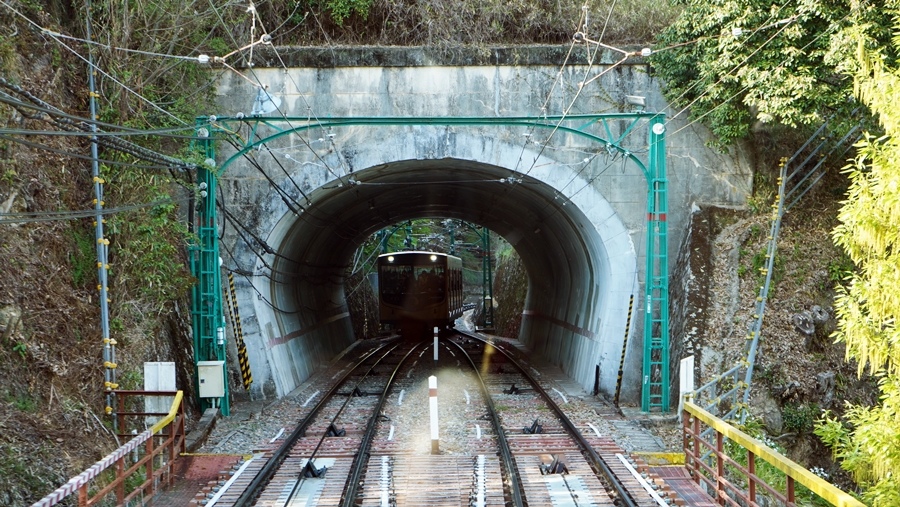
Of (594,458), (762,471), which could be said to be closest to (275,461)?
(594,458)

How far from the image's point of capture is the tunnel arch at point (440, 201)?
13.5 m

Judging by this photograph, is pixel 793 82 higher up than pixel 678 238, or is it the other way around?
pixel 793 82

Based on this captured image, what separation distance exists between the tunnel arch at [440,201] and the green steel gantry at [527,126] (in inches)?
24.9

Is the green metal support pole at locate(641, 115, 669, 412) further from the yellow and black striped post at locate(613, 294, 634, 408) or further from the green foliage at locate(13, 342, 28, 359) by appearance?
the green foliage at locate(13, 342, 28, 359)

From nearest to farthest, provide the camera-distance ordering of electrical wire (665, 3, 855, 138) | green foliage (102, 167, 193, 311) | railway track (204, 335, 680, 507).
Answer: railway track (204, 335, 680, 507)
green foliage (102, 167, 193, 311)
electrical wire (665, 3, 855, 138)

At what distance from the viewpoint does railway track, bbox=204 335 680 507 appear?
7.76 m

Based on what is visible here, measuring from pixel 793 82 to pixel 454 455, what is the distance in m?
7.21

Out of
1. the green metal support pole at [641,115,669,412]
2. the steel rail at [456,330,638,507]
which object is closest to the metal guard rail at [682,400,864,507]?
the steel rail at [456,330,638,507]

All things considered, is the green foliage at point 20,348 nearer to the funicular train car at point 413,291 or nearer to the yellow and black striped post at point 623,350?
the yellow and black striped post at point 623,350

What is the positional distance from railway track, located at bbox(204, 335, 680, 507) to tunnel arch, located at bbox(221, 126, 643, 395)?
167 centimetres

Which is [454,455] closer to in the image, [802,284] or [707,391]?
[707,391]

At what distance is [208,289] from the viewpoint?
12.3 meters

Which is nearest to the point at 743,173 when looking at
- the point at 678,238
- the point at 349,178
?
the point at 678,238

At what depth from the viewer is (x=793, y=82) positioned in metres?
11.6
